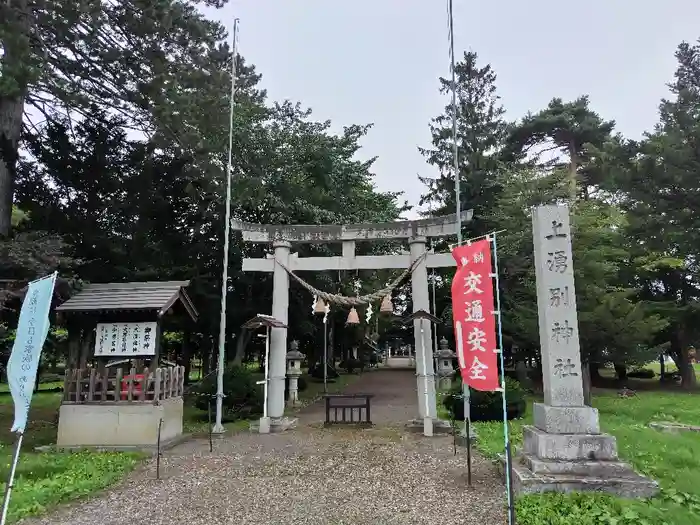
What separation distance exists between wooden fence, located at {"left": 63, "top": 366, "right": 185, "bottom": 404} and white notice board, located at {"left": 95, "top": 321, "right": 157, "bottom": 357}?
1.29 ft

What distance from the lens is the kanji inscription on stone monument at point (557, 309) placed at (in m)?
6.54

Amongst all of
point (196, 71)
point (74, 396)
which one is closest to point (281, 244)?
point (196, 71)

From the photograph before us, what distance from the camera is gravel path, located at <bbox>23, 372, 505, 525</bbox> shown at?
218 inches

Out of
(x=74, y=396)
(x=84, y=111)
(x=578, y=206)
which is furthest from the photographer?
(x=578, y=206)

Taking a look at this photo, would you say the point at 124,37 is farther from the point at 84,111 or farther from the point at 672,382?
the point at 672,382

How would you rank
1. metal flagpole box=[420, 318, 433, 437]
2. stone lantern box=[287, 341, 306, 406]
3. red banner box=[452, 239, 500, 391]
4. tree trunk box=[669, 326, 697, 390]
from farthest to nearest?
tree trunk box=[669, 326, 697, 390], stone lantern box=[287, 341, 306, 406], metal flagpole box=[420, 318, 433, 437], red banner box=[452, 239, 500, 391]

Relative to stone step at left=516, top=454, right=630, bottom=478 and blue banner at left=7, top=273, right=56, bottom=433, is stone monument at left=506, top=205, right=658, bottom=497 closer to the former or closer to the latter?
stone step at left=516, top=454, right=630, bottom=478

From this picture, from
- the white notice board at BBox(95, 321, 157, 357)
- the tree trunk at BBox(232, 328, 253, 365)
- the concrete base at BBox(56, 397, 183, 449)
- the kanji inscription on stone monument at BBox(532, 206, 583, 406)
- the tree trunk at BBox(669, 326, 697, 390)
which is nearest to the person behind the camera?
the kanji inscription on stone monument at BBox(532, 206, 583, 406)

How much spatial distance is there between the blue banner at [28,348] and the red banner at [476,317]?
542 centimetres

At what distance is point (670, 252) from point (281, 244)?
16718mm

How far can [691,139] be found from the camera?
43.0 ft

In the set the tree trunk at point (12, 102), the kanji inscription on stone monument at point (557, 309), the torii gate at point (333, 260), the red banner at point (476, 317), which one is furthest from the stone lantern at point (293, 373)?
the kanji inscription on stone monument at point (557, 309)

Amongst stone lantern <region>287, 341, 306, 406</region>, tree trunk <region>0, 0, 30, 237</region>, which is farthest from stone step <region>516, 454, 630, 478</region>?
stone lantern <region>287, 341, 306, 406</region>

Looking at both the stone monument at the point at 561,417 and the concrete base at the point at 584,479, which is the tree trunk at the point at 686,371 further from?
the concrete base at the point at 584,479
